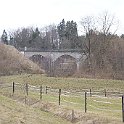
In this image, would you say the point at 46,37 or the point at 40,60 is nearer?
the point at 40,60

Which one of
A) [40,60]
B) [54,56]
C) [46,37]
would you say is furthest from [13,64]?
[46,37]

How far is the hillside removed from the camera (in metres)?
75.1

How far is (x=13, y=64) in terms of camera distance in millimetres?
80375

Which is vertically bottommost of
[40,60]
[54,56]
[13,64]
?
[13,64]

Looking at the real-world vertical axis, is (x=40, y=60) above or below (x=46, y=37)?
below

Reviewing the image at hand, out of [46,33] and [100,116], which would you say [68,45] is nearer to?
[46,33]

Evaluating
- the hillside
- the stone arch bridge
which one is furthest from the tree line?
the hillside

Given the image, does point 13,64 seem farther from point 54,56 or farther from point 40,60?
point 54,56

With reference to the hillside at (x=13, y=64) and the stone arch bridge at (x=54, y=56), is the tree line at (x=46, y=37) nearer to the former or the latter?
the stone arch bridge at (x=54, y=56)

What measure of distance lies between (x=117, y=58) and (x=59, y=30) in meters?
78.4

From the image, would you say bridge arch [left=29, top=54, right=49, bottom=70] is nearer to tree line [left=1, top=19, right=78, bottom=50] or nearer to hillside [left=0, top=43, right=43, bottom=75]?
→ hillside [left=0, top=43, right=43, bottom=75]

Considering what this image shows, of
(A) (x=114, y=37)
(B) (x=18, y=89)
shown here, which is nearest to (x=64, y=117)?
(B) (x=18, y=89)

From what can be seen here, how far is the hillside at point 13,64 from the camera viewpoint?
75.1m

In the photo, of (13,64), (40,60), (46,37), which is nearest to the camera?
(13,64)
